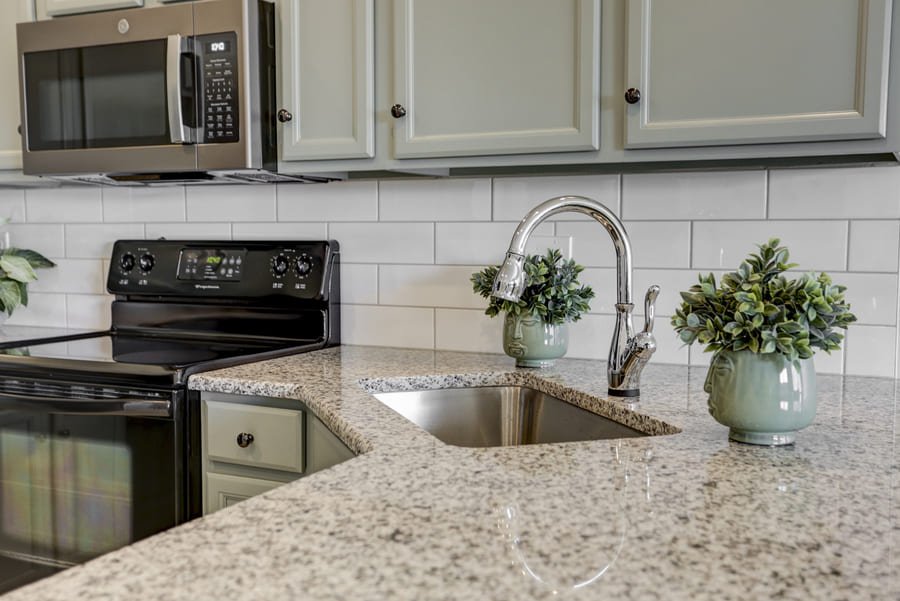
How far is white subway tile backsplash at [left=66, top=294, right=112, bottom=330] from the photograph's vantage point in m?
2.38

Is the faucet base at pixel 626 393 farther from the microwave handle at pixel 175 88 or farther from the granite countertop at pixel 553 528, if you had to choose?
the microwave handle at pixel 175 88

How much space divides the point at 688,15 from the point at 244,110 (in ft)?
3.13

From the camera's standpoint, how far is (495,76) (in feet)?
5.14

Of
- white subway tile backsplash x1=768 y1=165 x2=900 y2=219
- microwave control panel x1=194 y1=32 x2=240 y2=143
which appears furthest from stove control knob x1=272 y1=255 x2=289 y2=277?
white subway tile backsplash x1=768 y1=165 x2=900 y2=219

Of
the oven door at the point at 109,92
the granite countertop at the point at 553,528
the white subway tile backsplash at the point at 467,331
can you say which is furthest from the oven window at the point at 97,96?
the granite countertop at the point at 553,528

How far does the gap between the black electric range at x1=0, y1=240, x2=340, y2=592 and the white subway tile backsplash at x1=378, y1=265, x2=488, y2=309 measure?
140mm

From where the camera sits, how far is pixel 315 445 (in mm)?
1444

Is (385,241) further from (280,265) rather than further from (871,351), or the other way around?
(871,351)

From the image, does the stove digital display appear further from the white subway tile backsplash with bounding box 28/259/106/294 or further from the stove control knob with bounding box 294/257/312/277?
the white subway tile backsplash with bounding box 28/259/106/294

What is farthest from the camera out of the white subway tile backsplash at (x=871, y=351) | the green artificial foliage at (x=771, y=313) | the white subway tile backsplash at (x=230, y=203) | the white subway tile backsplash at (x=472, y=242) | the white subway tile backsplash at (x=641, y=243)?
the white subway tile backsplash at (x=230, y=203)

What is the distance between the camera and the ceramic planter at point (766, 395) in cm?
103

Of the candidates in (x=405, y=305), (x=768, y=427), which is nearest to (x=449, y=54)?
(x=405, y=305)

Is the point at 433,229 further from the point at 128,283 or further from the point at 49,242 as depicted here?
the point at 49,242

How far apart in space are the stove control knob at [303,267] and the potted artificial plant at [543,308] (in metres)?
0.54
